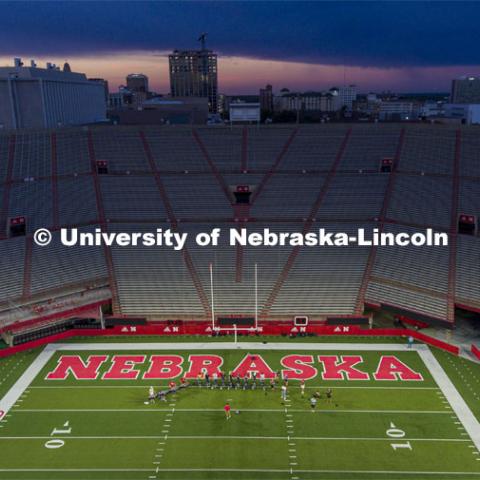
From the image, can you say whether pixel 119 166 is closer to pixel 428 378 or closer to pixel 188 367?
pixel 188 367

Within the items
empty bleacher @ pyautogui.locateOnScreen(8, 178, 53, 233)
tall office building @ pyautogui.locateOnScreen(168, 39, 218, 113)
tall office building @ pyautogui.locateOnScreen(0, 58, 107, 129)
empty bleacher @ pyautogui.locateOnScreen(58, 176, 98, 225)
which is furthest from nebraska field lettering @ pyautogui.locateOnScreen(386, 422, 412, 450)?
tall office building @ pyautogui.locateOnScreen(168, 39, 218, 113)

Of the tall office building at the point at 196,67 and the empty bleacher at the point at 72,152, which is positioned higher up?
the tall office building at the point at 196,67

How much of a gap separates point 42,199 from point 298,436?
24069 mm

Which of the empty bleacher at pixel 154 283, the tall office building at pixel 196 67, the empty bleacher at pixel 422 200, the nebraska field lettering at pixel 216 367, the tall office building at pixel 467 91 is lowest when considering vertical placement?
the nebraska field lettering at pixel 216 367

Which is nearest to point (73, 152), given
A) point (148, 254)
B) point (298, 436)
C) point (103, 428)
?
point (148, 254)

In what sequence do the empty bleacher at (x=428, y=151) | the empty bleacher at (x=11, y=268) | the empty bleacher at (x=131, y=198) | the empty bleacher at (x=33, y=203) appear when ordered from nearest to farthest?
the empty bleacher at (x=11, y=268)
the empty bleacher at (x=33, y=203)
the empty bleacher at (x=131, y=198)
the empty bleacher at (x=428, y=151)

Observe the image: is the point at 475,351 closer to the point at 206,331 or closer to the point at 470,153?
the point at 206,331

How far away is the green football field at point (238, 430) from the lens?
52.8 ft

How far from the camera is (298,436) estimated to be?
17.7 metres

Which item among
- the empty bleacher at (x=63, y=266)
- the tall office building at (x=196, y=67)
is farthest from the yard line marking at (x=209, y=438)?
the tall office building at (x=196, y=67)

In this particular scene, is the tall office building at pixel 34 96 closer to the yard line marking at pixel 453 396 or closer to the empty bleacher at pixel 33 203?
the empty bleacher at pixel 33 203

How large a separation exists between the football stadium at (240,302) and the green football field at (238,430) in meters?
0.08

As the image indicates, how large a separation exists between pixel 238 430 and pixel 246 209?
1833cm

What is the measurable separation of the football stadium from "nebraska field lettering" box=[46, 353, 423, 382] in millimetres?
102
